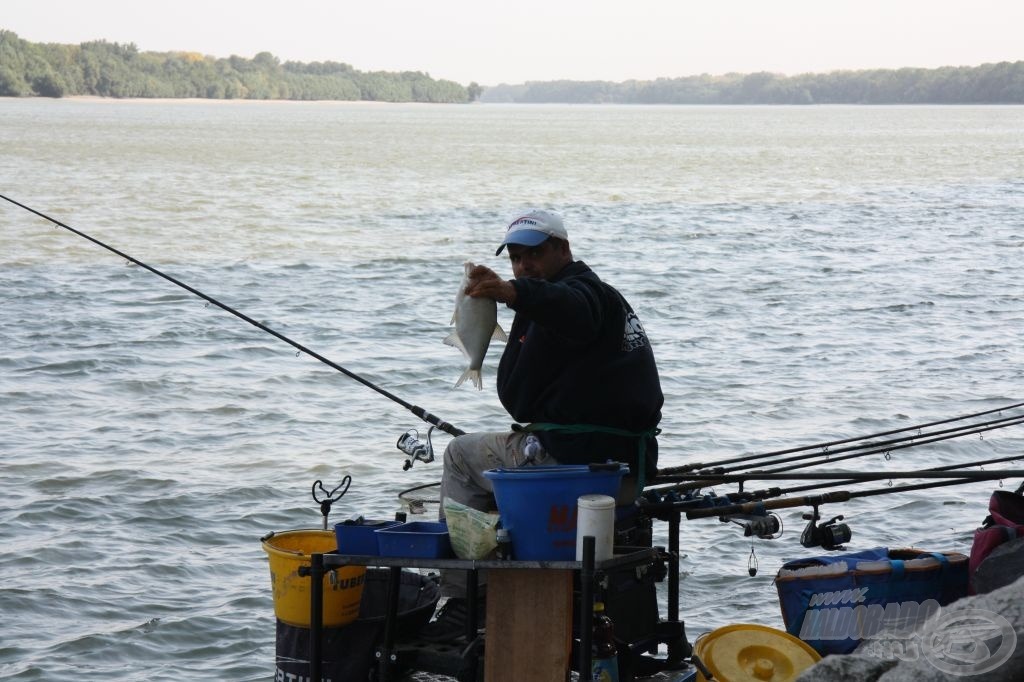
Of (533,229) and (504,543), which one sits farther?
(533,229)

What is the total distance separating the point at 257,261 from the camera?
75.4 feet

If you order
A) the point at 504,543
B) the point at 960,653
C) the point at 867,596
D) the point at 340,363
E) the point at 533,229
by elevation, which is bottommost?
the point at 340,363

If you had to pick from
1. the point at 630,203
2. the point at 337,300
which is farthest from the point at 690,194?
the point at 337,300

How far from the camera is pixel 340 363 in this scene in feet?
46.1

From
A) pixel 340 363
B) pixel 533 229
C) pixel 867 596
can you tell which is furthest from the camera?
pixel 340 363

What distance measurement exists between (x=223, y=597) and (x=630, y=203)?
98.8ft

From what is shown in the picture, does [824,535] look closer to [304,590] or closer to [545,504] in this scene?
[545,504]

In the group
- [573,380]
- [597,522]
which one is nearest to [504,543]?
[597,522]

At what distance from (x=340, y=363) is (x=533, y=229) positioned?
9.63 metres

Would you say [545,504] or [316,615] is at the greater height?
[545,504]

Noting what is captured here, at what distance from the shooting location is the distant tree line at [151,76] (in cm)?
14888

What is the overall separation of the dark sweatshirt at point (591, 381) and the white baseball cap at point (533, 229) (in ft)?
0.44

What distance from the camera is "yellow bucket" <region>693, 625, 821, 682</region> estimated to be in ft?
15.2

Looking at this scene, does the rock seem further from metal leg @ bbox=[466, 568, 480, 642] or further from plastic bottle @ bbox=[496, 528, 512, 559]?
metal leg @ bbox=[466, 568, 480, 642]
